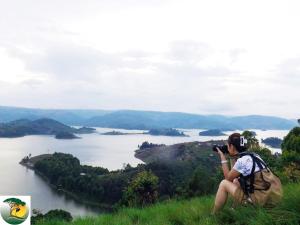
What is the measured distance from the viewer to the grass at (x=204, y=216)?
5125 millimetres

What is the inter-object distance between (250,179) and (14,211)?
337 cm

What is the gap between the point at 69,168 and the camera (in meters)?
109

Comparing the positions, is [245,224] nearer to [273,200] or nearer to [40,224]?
[273,200]

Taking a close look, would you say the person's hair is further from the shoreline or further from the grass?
the shoreline

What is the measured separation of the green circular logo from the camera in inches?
223

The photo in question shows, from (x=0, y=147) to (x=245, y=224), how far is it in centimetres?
19215

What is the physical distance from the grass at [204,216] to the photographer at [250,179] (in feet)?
0.60

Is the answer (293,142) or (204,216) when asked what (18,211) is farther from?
(293,142)

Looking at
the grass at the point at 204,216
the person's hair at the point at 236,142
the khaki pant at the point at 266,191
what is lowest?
the grass at the point at 204,216

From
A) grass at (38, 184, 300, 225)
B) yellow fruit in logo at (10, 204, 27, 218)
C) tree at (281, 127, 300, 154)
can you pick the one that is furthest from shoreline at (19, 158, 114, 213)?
yellow fruit in logo at (10, 204, 27, 218)

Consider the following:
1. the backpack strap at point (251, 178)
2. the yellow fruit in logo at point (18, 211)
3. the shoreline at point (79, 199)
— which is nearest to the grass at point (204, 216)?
the backpack strap at point (251, 178)

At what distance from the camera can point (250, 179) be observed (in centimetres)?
582

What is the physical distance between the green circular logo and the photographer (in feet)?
9.76

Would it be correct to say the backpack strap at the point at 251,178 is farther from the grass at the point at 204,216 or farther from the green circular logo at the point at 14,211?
the green circular logo at the point at 14,211
